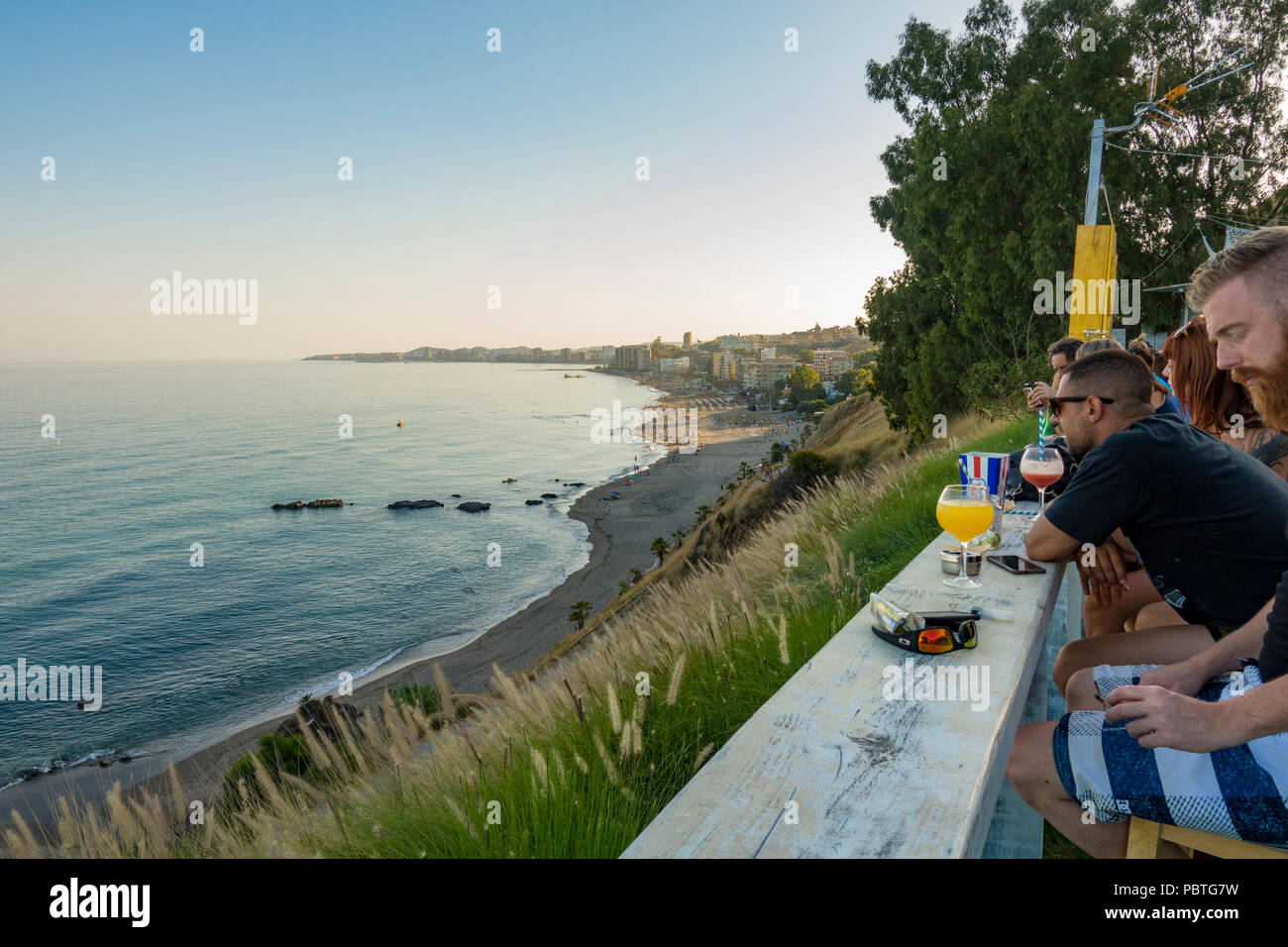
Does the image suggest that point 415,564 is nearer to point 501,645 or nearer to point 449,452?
point 501,645

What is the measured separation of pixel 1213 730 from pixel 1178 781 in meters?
0.21

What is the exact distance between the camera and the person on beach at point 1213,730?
1508 millimetres

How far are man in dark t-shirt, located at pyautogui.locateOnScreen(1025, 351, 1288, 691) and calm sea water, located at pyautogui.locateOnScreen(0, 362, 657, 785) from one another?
28.2 m

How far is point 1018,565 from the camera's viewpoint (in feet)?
8.52

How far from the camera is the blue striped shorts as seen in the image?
5.03 feet

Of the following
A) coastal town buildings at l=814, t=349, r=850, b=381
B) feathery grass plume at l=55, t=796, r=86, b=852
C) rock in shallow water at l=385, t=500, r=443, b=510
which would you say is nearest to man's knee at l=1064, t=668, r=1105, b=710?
feathery grass plume at l=55, t=796, r=86, b=852

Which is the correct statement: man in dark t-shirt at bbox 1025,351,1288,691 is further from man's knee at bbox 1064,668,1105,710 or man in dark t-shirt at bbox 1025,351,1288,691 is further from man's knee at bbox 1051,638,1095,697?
man's knee at bbox 1064,668,1105,710

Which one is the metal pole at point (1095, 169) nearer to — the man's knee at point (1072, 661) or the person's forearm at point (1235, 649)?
the man's knee at point (1072, 661)

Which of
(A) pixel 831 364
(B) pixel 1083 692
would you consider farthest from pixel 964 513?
(A) pixel 831 364

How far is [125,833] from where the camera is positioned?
9.25ft

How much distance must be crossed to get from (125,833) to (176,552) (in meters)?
52.3

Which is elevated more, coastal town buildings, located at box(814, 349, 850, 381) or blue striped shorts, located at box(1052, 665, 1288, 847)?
coastal town buildings, located at box(814, 349, 850, 381)

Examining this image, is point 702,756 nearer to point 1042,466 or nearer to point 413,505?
point 1042,466

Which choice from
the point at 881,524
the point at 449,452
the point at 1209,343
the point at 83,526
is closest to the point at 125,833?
the point at 1209,343
